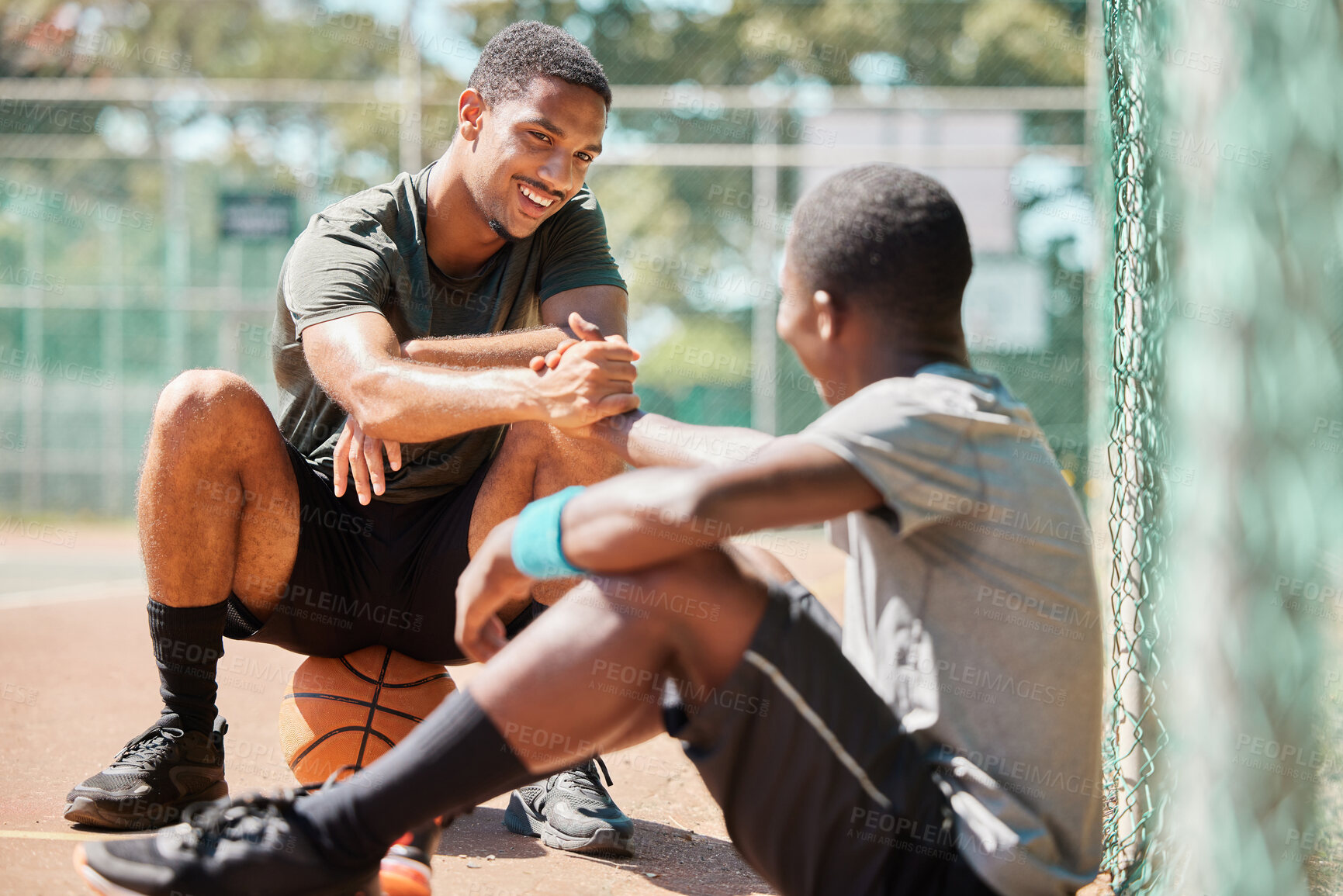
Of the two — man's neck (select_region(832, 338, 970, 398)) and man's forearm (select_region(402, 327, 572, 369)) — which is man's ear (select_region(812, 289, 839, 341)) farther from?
man's forearm (select_region(402, 327, 572, 369))

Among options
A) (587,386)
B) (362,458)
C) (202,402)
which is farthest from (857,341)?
(202,402)

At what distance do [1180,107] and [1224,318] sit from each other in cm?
32

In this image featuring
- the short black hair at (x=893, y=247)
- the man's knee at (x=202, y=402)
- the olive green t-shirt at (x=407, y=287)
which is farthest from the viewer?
the olive green t-shirt at (x=407, y=287)

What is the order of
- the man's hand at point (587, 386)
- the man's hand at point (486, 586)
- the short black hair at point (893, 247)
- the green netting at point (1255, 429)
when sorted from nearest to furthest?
1. the green netting at point (1255, 429)
2. the short black hair at point (893, 247)
3. the man's hand at point (486, 586)
4. the man's hand at point (587, 386)

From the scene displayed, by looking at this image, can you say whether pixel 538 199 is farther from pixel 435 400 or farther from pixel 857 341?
pixel 857 341

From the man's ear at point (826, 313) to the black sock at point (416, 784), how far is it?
0.77 metres

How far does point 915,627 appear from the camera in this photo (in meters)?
1.77

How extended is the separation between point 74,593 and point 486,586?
23.9 ft

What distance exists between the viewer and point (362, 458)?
282 cm

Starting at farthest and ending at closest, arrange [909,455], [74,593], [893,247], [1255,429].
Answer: [74,593]
[893,247]
[909,455]
[1255,429]

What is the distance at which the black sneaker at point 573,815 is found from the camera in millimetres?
2742

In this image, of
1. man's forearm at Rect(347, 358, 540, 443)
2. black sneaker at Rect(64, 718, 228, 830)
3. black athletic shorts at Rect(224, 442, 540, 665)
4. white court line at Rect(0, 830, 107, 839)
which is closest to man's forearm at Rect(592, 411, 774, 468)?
man's forearm at Rect(347, 358, 540, 443)

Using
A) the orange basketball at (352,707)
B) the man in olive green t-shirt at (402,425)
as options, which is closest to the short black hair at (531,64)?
the man in olive green t-shirt at (402,425)

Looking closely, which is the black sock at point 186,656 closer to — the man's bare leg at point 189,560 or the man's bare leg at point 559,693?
the man's bare leg at point 189,560
